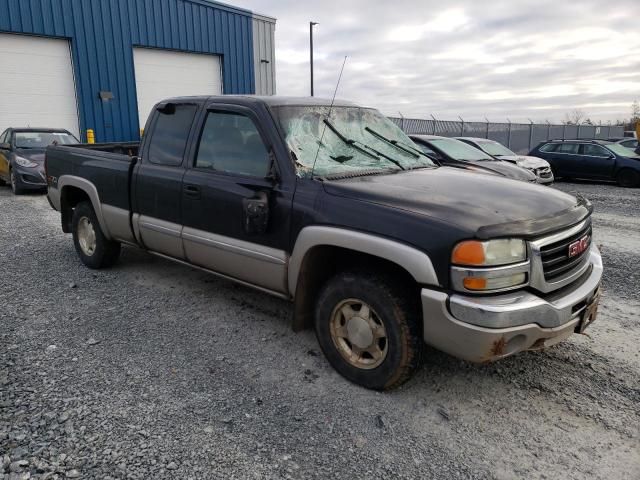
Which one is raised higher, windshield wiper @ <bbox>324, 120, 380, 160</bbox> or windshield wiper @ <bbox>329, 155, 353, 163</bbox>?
windshield wiper @ <bbox>324, 120, 380, 160</bbox>

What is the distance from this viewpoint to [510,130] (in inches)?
1094

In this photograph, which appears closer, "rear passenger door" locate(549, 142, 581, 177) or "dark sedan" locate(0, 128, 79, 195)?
"dark sedan" locate(0, 128, 79, 195)

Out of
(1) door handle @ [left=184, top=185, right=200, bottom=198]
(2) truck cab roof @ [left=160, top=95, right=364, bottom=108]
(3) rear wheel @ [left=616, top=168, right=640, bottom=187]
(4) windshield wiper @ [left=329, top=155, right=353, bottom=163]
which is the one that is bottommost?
(3) rear wheel @ [left=616, top=168, right=640, bottom=187]

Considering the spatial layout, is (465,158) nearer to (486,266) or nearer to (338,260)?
(338,260)

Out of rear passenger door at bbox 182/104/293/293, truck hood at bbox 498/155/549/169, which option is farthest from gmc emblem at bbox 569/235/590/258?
truck hood at bbox 498/155/549/169

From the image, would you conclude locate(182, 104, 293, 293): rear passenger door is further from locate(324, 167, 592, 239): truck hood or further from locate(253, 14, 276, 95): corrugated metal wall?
locate(253, 14, 276, 95): corrugated metal wall

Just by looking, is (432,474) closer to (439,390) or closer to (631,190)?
(439,390)

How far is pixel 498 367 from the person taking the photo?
3.40m

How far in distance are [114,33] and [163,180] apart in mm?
14243

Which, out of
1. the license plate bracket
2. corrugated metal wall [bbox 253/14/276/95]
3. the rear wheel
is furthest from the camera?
corrugated metal wall [bbox 253/14/276/95]

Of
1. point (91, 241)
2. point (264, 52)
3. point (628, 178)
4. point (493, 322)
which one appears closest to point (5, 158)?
point (91, 241)

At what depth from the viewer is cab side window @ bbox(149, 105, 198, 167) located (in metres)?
4.21

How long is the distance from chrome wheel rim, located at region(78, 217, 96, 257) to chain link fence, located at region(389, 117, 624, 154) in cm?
1674

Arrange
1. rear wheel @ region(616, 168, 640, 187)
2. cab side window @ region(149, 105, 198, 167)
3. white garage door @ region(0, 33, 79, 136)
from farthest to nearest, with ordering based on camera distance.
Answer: white garage door @ region(0, 33, 79, 136), rear wheel @ region(616, 168, 640, 187), cab side window @ region(149, 105, 198, 167)
